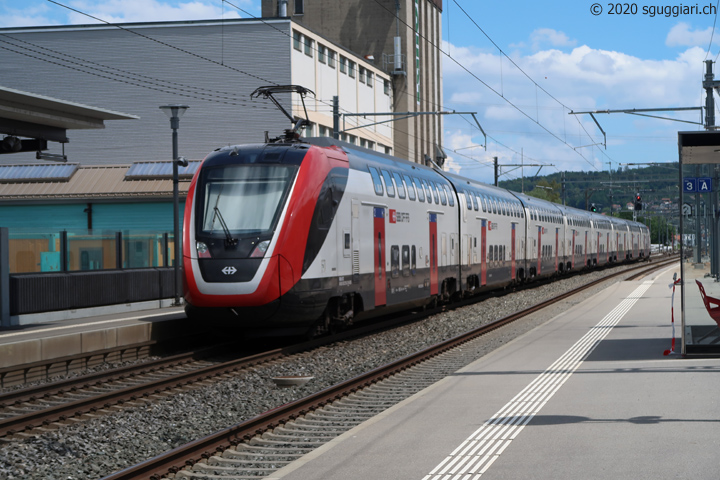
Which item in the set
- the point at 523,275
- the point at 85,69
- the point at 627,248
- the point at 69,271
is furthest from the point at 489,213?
the point at 627,248

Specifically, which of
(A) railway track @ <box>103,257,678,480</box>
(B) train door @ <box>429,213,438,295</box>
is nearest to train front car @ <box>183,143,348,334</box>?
(A) railway track @ <box>103,257,678,480</box>

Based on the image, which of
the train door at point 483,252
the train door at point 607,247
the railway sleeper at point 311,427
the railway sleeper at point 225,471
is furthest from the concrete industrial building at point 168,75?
the railway sleeper at point 225,471

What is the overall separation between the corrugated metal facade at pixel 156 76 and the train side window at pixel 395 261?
1053 inches

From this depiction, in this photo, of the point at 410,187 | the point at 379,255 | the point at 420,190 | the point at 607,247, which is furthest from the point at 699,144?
the point at 607,247

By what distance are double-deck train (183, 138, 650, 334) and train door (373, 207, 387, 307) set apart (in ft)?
0.07

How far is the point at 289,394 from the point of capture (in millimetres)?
11984

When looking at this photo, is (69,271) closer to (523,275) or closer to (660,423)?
(660,423)

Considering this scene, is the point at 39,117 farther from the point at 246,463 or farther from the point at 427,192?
the point at 246,463

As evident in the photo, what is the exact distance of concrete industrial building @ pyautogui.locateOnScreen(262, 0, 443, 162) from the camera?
6300cm

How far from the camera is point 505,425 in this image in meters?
8.66

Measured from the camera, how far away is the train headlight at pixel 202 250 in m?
15.3

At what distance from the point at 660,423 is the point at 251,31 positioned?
132ft

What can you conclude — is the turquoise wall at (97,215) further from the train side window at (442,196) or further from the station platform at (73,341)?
the station platform at (73,341)

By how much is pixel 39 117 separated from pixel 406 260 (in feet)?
27.4
